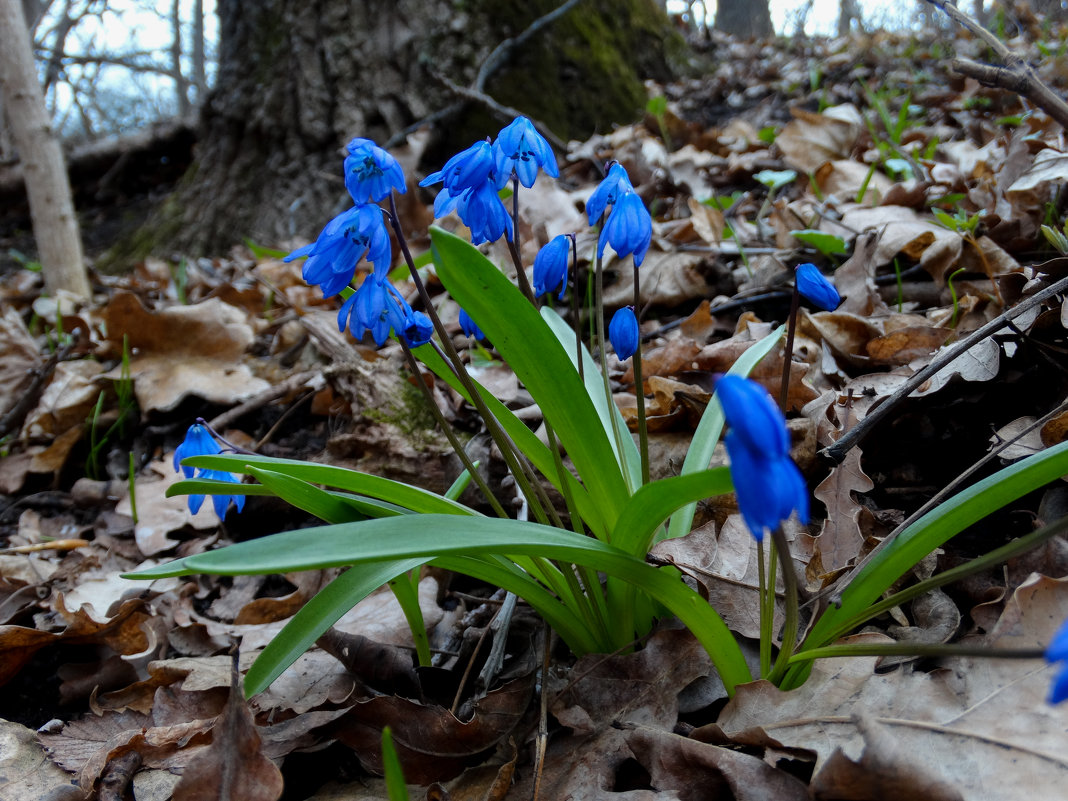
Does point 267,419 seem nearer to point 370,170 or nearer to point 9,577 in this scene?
point 9,577

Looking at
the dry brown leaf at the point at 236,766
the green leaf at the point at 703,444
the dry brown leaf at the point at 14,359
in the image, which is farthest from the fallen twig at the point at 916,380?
the dry brown leaf at the point at 14,359

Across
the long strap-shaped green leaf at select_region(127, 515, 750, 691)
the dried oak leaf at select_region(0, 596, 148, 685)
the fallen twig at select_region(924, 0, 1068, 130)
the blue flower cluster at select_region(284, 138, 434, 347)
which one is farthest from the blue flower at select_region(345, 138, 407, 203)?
the fallen twig at select_region(924, 0, 1068, 130)

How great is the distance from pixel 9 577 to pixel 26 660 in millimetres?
385

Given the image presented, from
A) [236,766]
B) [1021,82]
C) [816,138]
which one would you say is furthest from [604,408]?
[816,138]

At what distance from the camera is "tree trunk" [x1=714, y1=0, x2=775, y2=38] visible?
379 inches

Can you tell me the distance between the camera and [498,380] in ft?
7.98

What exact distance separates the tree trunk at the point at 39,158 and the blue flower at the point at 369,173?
10.5 feet

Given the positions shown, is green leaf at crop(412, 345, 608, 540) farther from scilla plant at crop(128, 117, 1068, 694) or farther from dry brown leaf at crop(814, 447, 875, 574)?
dry brown leaf at crop(814, 447, 875, 574)

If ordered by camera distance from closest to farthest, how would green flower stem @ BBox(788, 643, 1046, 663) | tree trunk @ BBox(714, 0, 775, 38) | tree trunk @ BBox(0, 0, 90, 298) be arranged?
green flower stem @ BBox(788, 643, 1046, 663), tree trunk @ BBox(0, 0, 90, 298), tree trunk @ BBox(714, 0, 775, 38)

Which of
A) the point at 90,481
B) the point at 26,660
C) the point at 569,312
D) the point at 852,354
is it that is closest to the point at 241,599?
the point at 26,660

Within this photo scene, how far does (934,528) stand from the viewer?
109 centimetres

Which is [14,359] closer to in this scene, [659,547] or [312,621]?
[312,621]

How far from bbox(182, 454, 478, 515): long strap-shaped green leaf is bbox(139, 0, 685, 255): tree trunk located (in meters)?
3.42

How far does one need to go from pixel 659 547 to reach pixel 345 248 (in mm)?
867
